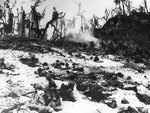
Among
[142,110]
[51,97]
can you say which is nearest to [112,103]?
[142,110]

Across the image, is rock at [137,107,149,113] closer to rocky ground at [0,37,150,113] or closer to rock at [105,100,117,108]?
rocky ground at [0,37,150,113]

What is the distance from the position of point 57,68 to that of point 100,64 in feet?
14.4

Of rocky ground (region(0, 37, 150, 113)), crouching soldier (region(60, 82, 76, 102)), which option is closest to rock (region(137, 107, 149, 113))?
rocky ground (region(0, 37, 150, 113))

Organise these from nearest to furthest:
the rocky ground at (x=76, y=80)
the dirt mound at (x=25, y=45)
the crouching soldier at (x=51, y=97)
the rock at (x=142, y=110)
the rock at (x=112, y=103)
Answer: the crouching soldier at (x=51, y=97)
the rocky ground at (x=76, y=80)
the rock at (x=142, y=110)
the rock at (x=112, y=103)
the dirt mound at (x=25, y=45)

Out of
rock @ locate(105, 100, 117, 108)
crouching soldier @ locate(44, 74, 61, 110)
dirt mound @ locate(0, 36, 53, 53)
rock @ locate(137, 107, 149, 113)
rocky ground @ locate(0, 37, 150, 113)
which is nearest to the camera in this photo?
crouching soldier @ locate(44, 74, 61, 110)

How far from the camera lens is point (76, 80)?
18234 mm

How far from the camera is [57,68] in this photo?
20.7m

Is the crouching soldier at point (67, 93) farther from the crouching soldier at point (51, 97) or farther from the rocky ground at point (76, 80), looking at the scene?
the crouching soldier at point (51, 97)

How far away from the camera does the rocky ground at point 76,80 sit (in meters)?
14.0

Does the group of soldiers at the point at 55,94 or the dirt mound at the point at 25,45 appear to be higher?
the dirt mound at the point at 25,45

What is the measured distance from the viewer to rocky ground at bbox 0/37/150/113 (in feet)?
45.9

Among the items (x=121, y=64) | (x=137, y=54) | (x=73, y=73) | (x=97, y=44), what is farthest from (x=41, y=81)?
(x=97, y=44)

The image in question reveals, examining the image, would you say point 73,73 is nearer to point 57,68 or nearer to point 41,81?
point 57,68

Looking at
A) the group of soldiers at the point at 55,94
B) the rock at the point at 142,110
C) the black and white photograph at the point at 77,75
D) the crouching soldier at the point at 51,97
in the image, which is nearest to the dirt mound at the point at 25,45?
the black and white photograph at the point at 77,75
